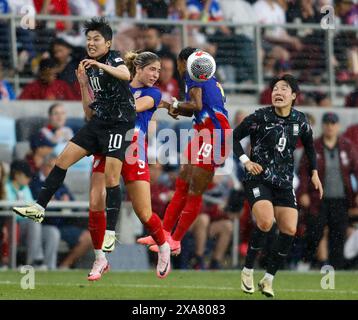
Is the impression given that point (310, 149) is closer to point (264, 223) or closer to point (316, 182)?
point (316, 182)

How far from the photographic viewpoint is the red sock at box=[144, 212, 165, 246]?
47.4 ft

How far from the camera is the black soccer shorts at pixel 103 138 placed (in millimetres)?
13977

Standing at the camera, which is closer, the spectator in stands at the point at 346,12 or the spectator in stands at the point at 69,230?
the spectator in stands at the point at 69,230

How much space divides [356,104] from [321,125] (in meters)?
1.25

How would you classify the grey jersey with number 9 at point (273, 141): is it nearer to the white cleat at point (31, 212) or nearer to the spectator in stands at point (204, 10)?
the white cleat at point (31, 212)

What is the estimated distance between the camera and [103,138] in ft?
45.9

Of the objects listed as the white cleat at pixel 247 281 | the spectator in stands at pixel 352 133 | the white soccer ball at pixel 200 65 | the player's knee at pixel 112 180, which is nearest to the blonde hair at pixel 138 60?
the white soccer ball at pixel 200 65

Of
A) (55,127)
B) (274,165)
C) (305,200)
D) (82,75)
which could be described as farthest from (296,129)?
(305,200)

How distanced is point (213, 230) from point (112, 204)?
6057mm

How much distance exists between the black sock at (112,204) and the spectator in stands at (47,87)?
6.36m

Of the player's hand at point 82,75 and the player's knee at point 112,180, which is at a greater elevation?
the player's hand at point 82,75

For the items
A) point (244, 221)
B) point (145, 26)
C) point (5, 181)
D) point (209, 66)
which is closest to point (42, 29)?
point (145, 26)

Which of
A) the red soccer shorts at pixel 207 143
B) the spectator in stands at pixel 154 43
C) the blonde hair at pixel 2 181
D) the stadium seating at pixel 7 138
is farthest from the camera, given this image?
the spectator in stands at pixel 154 43

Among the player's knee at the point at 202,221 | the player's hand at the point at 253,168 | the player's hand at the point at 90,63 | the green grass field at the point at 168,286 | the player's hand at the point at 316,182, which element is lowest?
the green grass field at the point at 168,286
